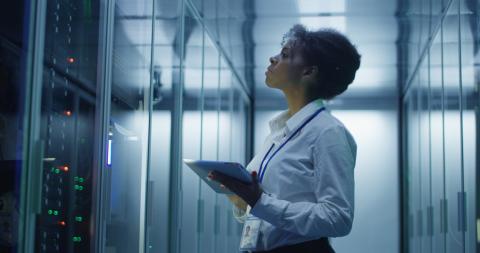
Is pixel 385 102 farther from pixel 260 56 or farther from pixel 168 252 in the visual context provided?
pixel 168 252

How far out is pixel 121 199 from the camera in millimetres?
3045

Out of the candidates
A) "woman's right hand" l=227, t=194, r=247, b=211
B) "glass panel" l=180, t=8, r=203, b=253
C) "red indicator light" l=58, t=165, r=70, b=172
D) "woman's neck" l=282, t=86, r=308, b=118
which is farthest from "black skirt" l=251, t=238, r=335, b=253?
"glass panel" l=180, t=8, r=203, b=253

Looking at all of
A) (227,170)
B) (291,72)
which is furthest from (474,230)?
(227,170)

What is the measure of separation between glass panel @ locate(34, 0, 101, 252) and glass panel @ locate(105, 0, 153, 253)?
0.16 m

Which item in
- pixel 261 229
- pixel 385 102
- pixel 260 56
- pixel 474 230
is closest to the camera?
pixel 261 229

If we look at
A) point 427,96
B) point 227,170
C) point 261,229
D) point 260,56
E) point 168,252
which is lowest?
point 168,252

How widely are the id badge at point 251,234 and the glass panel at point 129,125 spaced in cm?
117

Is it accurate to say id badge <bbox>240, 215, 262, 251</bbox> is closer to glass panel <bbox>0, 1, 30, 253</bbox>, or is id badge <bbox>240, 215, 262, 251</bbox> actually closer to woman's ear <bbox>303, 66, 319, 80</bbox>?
woman's ear <bbox>303, 66, 319, 80</bbox>

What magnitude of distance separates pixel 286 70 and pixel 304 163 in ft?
0.95

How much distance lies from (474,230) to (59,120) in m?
2.00

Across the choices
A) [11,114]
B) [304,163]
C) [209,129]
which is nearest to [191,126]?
[209,129]

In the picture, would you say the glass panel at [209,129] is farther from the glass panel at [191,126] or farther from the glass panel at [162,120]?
the glass panel at [162,120]

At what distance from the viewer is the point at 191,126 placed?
464 centimetres

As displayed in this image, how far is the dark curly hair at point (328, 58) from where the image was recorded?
1.80 m
